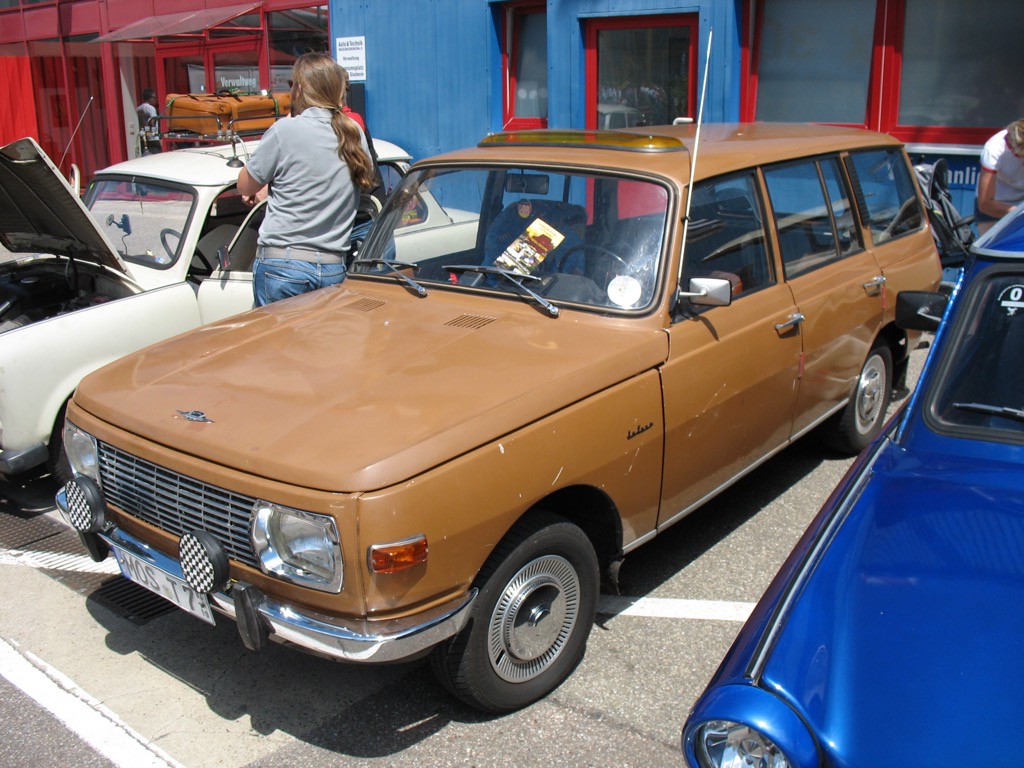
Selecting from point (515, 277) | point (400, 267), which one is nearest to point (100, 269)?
point (400, 267)

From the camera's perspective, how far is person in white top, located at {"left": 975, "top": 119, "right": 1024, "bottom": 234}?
664 cm

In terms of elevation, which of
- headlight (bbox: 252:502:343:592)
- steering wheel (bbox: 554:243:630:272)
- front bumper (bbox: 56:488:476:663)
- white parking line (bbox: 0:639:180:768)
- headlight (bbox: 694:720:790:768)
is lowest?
white parking line (bbox: 0:639:180:768)

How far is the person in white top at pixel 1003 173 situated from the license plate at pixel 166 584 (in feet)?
19.6

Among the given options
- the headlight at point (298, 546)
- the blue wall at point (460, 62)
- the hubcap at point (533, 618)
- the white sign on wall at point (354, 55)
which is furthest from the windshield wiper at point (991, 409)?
the white sign on wall at point (354, 55)

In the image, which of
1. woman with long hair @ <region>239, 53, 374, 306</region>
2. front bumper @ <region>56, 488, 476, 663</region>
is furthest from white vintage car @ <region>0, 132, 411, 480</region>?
front bumper @ <region>56, 488, 476, 663</region>

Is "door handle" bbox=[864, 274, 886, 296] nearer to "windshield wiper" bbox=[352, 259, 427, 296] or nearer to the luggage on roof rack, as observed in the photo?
"windshield wiper" bbox=[352, 259, 427, 296]

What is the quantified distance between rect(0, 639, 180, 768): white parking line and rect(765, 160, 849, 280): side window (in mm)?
3168

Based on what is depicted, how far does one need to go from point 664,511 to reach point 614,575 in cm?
33

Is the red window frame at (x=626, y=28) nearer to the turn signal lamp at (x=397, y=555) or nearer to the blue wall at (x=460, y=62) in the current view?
the blue wall at (x=460, y=62)

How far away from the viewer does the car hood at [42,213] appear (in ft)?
15.4

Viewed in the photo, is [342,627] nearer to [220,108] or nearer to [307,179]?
[307,179]

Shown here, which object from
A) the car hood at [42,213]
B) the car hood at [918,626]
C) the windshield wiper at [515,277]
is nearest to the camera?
the car hood at [918,626]

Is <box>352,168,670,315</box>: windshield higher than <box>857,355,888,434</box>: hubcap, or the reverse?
<box>352,168,670,315</box>: windshield

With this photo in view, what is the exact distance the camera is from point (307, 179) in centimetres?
489
